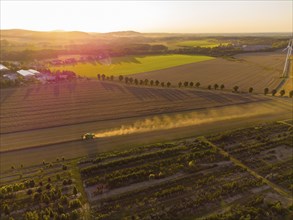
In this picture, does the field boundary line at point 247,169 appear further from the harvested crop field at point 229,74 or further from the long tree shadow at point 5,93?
the long tree shadow at point 5,93

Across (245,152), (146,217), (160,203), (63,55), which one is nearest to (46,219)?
(146,217)

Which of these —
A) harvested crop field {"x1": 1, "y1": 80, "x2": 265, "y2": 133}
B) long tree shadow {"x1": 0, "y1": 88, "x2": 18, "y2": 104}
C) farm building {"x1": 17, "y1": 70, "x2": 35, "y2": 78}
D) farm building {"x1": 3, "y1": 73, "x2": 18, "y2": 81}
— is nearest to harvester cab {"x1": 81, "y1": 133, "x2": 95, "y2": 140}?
harvested crop field {"x1": 1, "y1": 80, "x2": 265, "y2": 133}

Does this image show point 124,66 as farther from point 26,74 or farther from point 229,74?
point 229,74

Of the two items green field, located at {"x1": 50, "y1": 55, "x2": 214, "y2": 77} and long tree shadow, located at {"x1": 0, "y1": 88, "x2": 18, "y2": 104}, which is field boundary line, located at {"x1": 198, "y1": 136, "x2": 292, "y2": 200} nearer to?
long tree shadow, located at {"x1": 0, "y1": 88, "x2": 18, "y2": 104}

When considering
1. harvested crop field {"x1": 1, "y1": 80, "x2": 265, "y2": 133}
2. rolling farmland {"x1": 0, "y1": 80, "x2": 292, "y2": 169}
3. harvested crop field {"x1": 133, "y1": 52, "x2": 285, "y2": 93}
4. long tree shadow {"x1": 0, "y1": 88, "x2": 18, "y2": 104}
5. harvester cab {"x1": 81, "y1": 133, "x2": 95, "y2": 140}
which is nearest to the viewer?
rolling farmland {"x1": 0, "y1": 80, "x2": 292, "y2": 169}

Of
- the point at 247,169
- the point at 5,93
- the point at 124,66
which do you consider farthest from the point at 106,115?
the point at 124,66

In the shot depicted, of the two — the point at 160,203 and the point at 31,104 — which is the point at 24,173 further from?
the point at 31,104
